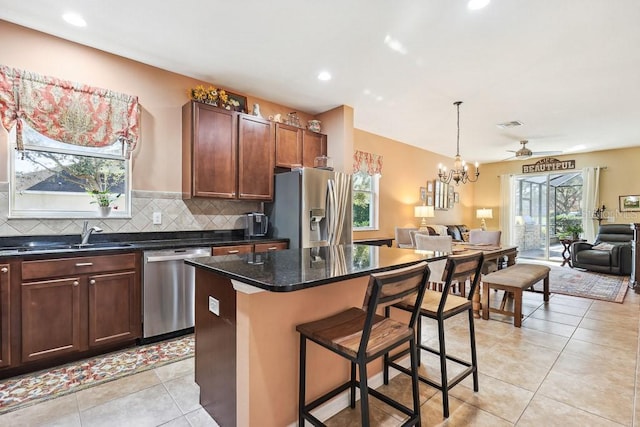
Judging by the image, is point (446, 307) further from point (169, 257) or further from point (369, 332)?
point (169, 257)

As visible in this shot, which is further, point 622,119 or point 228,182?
point 622,119

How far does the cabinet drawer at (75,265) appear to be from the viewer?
7.28ft

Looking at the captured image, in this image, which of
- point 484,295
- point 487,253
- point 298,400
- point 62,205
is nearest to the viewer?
point 298,400

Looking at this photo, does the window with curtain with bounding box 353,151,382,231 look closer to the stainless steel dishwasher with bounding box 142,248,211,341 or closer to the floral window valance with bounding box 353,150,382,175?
the floral window valance with bounding box 353,150,382,175

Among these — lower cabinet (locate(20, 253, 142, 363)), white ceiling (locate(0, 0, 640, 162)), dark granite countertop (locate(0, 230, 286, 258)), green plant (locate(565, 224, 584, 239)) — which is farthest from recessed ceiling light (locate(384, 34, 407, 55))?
green plant (locate(565, 224, 584, 239))

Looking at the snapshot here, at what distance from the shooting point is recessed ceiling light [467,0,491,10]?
2.24 metres

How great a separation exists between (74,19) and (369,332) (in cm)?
327

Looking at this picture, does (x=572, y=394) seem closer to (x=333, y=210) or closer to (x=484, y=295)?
(x=484, y=295)

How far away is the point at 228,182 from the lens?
3525mm

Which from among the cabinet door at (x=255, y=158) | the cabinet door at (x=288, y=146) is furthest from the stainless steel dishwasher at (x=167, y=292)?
the cabinet door at (x=288, y=146)

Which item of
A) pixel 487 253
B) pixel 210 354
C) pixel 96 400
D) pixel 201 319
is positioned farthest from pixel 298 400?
pixel 487 253

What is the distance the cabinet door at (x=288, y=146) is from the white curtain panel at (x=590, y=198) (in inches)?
284

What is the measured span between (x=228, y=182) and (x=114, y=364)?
1992 millimetres

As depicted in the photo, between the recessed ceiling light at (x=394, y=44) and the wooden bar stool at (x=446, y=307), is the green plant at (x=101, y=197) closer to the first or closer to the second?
the wooden bar stool at (x=446, y=307)
